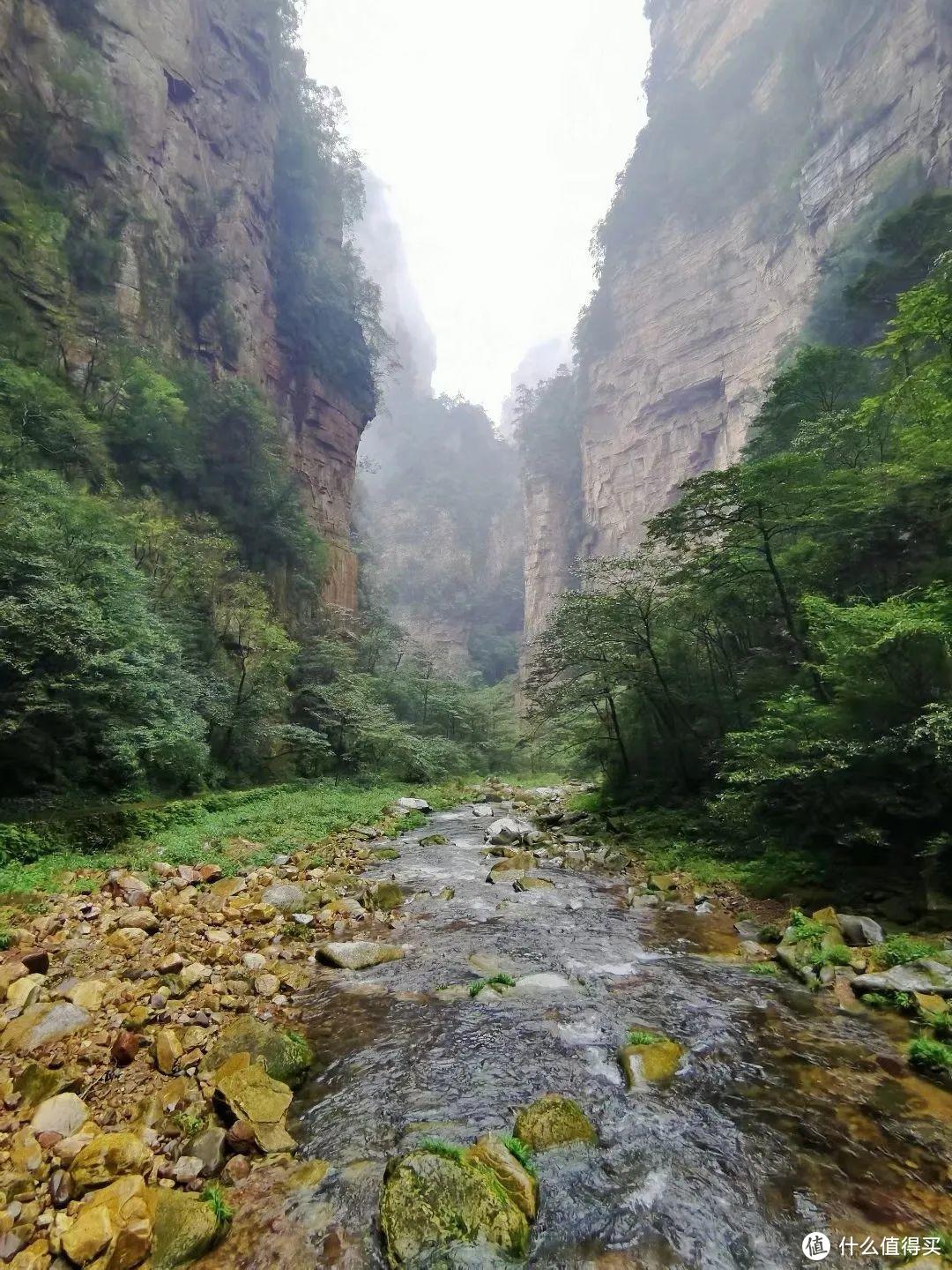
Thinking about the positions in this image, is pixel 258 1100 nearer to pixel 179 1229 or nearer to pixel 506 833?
pixel 179 1229

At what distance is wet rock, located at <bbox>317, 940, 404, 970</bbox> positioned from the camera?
7094mm

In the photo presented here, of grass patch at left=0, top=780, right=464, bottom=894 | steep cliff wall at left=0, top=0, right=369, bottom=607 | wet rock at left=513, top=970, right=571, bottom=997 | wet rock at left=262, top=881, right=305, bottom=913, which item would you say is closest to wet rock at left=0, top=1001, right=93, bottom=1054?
grass patch at left=0, top=780, right=464, bottom=894

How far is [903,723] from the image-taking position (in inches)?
296

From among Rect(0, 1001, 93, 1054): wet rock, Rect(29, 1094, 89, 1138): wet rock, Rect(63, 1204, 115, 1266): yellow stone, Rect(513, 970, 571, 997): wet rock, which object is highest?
Rect(0, 1001, 93, 1054): wet rock

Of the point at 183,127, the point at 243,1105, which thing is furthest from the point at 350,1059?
the point at 183,127

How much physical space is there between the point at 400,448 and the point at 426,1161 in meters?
87.7

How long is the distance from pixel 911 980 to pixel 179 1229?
6.39 m

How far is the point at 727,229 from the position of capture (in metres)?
47.0

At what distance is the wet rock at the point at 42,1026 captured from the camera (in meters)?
4.48

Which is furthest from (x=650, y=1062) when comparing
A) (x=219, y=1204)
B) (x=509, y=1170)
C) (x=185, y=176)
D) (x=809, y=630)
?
(x=185, y=176)

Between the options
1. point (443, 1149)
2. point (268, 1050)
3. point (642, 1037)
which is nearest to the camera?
point (443, 1149)

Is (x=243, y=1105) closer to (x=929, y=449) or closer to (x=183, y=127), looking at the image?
(x=929, y=449)

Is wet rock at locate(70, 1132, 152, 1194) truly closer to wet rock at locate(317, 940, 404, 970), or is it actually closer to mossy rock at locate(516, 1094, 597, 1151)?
mossy rock at locate(516, 1094, 597, 1151)

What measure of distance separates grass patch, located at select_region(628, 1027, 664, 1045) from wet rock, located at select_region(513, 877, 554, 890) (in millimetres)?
5350
